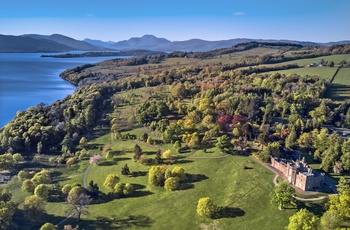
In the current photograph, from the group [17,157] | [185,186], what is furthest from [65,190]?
[185,186]

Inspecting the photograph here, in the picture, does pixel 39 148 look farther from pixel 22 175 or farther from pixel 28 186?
pixel 28 186

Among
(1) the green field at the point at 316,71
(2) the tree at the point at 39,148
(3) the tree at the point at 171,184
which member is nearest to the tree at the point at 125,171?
(3) the tree at the point at 171,184

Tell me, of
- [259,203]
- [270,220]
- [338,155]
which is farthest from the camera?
[338,155]

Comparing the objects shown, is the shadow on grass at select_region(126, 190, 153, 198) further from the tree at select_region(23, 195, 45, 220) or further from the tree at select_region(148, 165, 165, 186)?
the tree at select_region(23, 195, 45, 220)

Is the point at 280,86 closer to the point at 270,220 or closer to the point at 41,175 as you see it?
the point at 270,220

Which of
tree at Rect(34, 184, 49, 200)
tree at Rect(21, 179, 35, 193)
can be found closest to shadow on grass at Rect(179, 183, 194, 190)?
tree at Rect(34, 184, 49, 200)

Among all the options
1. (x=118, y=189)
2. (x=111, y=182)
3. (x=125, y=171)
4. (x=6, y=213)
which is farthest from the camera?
(x=125, y=171)

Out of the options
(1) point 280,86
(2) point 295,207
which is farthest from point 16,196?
(1) point 280,86
